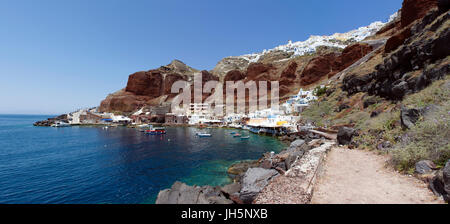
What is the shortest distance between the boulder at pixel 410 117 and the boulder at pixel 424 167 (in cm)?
327

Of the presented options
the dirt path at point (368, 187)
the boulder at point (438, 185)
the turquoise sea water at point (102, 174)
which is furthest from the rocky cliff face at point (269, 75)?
the boulder at point (438, 185)

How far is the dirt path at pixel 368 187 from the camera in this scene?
439cm

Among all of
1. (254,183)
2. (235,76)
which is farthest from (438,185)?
(235,76)

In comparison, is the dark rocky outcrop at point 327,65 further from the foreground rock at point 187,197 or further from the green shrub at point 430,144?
the foreground rock at point 187,197

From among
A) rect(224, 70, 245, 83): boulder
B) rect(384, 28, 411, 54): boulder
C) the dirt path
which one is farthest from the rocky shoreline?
rect(224, 70, 245, 83): boulder

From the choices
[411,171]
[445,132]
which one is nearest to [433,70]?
[445,132]

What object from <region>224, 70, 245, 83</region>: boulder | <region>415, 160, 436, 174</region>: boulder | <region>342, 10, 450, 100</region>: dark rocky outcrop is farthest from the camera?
<region>224, 70, 245, 83</region>: boulder

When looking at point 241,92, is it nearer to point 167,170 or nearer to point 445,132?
point 167,170

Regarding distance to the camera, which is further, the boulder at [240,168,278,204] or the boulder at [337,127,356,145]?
the boulder at [337,127,356,145]

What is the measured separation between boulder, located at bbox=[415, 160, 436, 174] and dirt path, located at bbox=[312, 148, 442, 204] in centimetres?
32

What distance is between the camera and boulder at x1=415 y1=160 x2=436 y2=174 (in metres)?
4.97

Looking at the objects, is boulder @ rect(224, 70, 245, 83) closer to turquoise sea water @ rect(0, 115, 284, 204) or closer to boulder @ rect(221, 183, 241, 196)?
turquoise sea water @ rect(0, 115, 284, 204)

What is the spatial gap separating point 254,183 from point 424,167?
5.74 metres

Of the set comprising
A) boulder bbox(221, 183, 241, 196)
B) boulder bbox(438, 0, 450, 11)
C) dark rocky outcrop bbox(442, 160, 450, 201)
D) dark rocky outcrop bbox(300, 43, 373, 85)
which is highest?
dark rocky outcrop bbox(300, 43, 373, 85)
